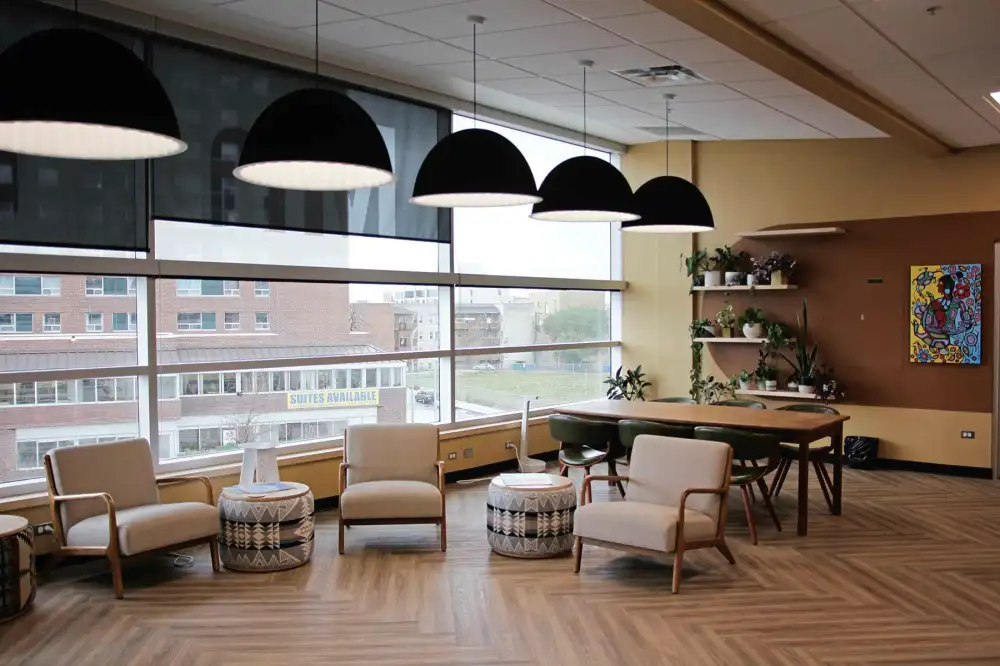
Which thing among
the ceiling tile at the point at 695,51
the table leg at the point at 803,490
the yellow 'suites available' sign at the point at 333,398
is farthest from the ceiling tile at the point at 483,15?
the table leg at the point at 803,490

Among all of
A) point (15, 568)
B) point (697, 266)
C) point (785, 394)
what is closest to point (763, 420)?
point (785, 394)

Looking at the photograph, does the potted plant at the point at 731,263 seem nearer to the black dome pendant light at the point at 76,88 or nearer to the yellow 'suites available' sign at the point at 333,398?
the yellow 'suites available' sign at the point at 333,398

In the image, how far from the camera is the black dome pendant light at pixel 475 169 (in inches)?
209

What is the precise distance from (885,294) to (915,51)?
464 centimetres

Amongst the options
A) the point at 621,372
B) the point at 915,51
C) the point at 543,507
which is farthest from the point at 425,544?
the point at 621,372

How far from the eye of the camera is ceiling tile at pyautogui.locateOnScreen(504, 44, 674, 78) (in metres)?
6.31

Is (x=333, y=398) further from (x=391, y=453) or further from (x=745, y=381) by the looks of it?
(x=745, y=381)

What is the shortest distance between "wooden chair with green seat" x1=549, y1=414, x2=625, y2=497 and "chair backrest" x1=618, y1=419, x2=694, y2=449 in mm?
228

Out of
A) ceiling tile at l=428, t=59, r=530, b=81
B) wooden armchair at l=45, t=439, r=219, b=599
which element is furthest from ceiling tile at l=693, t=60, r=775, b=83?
wooden armchair at l=45, t=439, r=219, b=599

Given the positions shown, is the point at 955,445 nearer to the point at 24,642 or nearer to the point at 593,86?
the point at 593,86

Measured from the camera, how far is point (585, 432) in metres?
7.92

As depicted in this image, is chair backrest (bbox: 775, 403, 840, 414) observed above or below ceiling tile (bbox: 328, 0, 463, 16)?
below

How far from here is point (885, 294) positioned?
10039 millimetres

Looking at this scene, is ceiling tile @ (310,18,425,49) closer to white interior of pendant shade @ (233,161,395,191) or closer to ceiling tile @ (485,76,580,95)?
ceiling tile @ (485,76,580,95)
